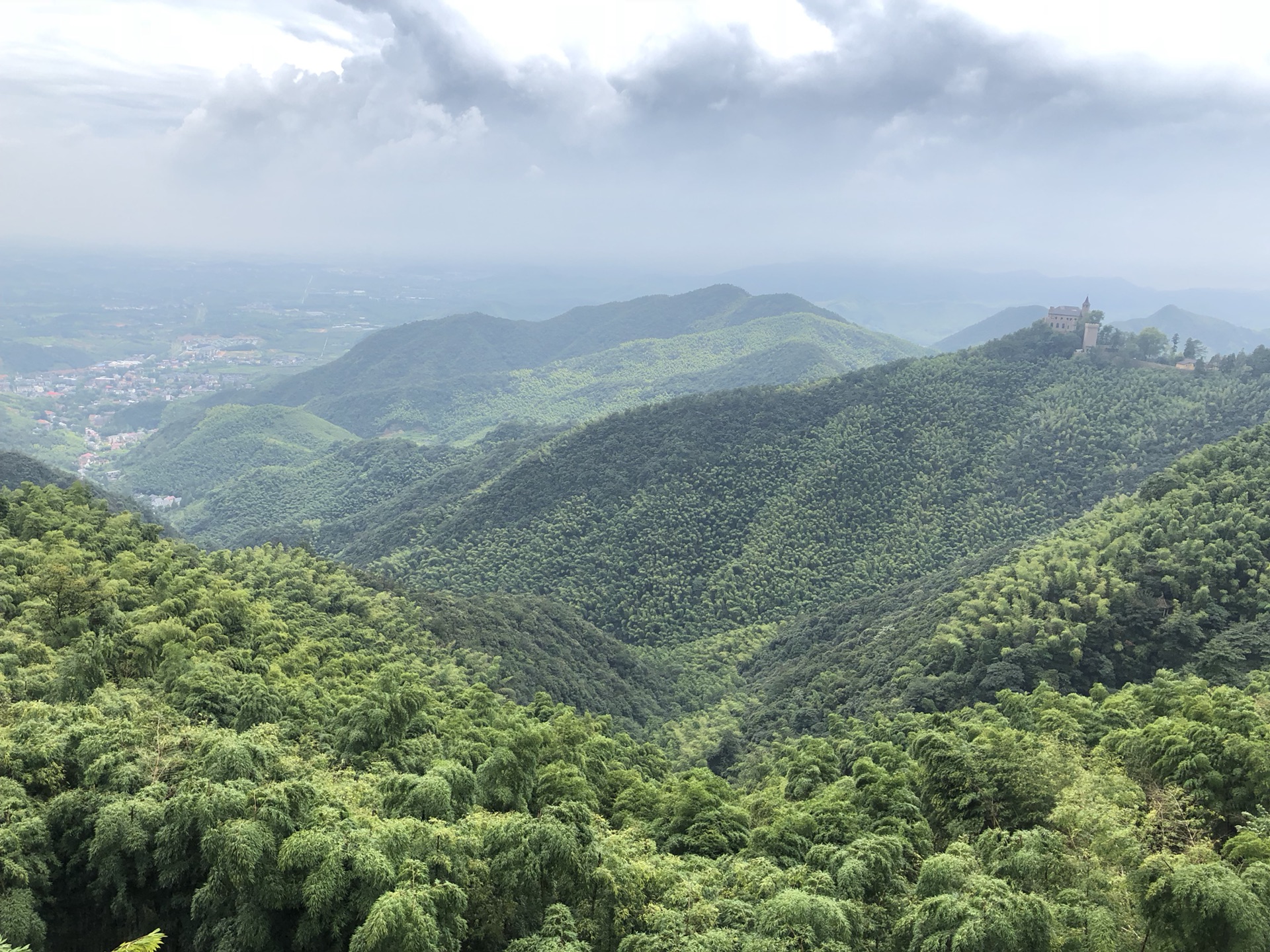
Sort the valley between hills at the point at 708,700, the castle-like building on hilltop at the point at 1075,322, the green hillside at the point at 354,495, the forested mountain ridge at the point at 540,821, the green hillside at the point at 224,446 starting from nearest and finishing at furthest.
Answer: the forested mountain ridge at the point at 540,821, the valley between hills at the point at 708,700, the castle-like building on hilltop at the point at 1075,322, the green hillside at the point at 354,495, the green hillside at the point at 224,446

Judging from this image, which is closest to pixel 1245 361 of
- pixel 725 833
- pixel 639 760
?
pixel 639 760

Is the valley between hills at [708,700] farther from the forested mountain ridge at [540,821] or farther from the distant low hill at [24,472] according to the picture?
the distant low hill at [24,472]

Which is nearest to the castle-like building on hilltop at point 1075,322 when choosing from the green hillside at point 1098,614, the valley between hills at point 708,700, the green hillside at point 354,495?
the valley between hills at point 708,700

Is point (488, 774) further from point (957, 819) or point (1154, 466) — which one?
point (1154, 466)

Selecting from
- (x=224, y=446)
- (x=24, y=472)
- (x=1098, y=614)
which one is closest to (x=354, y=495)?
(x=224, y=446)

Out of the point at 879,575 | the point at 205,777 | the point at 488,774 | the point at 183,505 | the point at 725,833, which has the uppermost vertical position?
the point at 205,777
